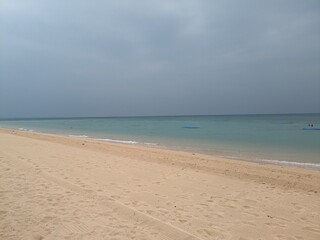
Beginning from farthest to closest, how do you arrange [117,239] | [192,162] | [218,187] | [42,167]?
[192,162] < [42,167] < [218,187] < [117,239]

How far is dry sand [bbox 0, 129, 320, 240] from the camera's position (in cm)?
447

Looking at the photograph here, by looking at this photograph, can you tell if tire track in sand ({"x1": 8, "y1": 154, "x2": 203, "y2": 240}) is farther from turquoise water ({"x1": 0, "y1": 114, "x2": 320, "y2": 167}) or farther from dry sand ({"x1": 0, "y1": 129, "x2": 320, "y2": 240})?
turquoise water ({"x1": 0, "y1": 114, "x2": 320, "y2": 167})

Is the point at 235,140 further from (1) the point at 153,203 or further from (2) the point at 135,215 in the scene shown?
(2) the point at 135,215

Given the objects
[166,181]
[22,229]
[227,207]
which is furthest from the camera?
[166,181]

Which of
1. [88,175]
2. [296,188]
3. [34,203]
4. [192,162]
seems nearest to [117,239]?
[34,203]

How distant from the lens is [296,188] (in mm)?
7949

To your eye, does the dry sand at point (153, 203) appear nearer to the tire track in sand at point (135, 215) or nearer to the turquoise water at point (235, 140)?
the tire track in sand at point (135, 215)

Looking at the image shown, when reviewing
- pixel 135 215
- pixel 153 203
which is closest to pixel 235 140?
pixel 153 203

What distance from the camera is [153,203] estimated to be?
5922mm

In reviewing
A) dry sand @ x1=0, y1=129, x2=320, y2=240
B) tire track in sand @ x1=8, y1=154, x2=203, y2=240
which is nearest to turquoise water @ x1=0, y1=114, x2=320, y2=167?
dry sand @ x1=0, y1=129, x2=320, y2=240

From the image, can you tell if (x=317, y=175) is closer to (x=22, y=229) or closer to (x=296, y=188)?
(x=296, y=188)

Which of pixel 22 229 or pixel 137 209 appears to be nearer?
pixel 22 229

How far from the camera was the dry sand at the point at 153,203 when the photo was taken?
4473 mm

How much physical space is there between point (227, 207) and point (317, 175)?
5.87 m
